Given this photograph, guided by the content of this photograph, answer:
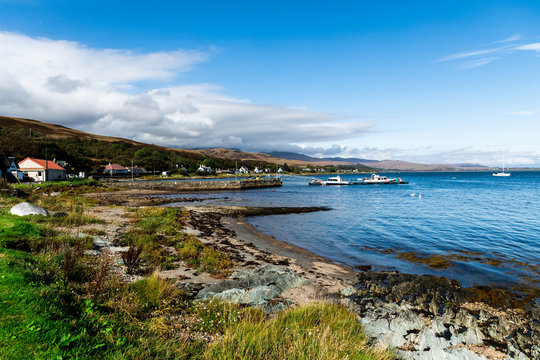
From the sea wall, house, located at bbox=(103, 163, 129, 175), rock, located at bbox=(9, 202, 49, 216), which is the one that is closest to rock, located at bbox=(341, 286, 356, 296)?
rock, located at bbox=(9, 202, 49, 216)

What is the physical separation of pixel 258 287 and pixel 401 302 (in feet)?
16.3

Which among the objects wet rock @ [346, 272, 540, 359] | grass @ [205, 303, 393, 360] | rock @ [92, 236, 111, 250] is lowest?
wet rock @ [346, 272, 540, 359]

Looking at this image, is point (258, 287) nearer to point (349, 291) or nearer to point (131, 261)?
point (349, 291)

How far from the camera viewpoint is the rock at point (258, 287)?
8.18 m

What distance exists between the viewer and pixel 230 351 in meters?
4.61

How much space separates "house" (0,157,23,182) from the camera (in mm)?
52928

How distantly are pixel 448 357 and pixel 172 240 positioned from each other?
45.1ft

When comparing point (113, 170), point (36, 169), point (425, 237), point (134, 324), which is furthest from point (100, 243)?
point (113, 170)

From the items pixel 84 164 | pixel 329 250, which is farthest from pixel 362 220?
pixel 84 164

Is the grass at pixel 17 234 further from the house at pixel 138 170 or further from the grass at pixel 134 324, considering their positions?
the house at pixel 138 170

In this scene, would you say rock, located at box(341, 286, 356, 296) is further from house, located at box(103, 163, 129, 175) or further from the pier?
house, located at box(103, 163, 129, 175)

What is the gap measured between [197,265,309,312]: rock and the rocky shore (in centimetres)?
3

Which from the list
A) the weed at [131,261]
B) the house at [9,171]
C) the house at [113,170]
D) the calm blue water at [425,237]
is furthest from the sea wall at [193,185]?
the weed at [131,261]

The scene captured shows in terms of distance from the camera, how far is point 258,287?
31.0ft
